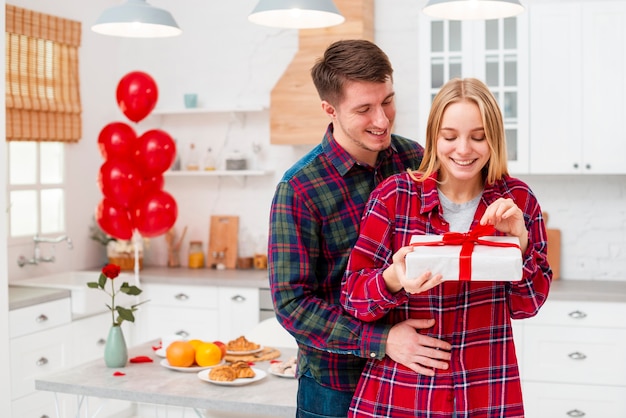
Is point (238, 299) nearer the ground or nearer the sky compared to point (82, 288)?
nearer the ground

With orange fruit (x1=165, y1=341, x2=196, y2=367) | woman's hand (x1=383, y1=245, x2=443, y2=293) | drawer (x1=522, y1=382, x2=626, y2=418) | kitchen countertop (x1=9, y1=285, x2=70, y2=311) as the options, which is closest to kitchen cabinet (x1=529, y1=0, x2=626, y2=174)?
drawer (x1=522, y1=382, x2=626, y2=418)

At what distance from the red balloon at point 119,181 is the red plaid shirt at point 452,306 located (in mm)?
2658

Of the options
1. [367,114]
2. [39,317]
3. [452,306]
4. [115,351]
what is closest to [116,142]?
[39,317]

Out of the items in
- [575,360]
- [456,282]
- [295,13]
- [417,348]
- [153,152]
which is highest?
[295,13]

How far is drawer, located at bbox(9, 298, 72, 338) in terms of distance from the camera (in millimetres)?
4258

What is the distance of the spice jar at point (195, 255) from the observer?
5.58m

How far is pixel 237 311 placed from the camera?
16.4 feet

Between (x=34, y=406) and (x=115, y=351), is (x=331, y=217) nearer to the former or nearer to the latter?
(x=115, y=351)

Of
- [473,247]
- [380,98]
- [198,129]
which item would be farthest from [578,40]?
[473,247]

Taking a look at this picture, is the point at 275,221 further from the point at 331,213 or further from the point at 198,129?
the point at 198,129

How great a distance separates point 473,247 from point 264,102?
3.92m

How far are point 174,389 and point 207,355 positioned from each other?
0.28 metres

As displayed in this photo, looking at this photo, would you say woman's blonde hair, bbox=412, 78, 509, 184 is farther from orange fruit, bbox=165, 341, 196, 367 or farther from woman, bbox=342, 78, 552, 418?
orange fruit, bbox=165, 341, 196, 367

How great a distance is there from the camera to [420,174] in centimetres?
192
